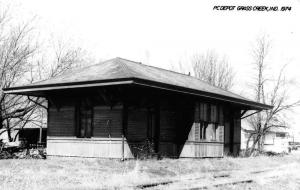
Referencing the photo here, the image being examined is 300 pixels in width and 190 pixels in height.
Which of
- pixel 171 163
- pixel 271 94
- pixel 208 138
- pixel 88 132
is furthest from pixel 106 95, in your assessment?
pixel 271 94

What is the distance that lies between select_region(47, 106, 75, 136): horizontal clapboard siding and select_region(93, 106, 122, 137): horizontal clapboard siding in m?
1.45

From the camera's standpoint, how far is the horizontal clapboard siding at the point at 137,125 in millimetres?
16688

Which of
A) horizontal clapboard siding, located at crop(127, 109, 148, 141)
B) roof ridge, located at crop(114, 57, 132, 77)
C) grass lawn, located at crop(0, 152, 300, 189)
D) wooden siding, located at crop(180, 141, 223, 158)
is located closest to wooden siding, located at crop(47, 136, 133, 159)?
grass lawn, located at crop(0, 152, 300, 189)

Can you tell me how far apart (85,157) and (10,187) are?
805 cm

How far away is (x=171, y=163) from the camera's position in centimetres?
1678

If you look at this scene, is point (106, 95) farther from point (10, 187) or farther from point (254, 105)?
point (254, 105)

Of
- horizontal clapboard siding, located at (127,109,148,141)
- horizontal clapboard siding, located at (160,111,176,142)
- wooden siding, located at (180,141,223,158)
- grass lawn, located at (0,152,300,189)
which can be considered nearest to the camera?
grass lawn, located at (0,152,300,189)

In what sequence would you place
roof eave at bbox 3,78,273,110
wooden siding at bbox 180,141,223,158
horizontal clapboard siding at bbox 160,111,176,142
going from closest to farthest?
roof eave at bbox 3,78,273,110
horizontal clapboard siding at bbox 160,111,176,142
wooden siding at bbox 180,141,223,158

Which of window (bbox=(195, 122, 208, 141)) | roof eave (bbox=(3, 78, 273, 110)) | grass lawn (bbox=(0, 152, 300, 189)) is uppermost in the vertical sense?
roof eave (bbox=(3, 78, 273, 110))

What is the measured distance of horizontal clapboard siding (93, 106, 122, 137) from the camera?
650 inches

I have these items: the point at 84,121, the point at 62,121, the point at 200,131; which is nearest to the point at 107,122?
the point at 84,121

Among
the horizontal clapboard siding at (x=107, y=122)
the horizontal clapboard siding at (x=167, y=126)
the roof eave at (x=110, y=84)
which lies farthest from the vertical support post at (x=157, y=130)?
the horizontal clapboard siding at (x=107, y=122)

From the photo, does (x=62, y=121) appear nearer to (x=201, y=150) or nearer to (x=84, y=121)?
(x=84, y=121)

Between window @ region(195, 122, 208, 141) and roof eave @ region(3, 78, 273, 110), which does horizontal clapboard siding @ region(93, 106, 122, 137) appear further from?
window @ region(195, 122, 208, 141)
